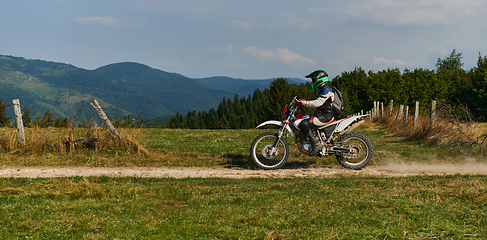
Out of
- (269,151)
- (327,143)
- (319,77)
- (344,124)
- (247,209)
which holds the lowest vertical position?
(247,209)

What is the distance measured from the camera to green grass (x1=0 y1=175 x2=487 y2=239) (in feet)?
15.3

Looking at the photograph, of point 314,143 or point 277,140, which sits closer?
point 314,143

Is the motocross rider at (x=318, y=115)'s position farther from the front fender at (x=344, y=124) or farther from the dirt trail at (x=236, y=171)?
the dirt trail at (x=236, y=171)

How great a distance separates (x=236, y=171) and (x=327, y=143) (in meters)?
2.95

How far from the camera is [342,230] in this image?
4.70 meters

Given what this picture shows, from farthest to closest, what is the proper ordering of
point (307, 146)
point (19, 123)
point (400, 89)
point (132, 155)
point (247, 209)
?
point (400, 89) < point (19, 123) < point (132, 155) < point (307, 146) < point (247, 209)

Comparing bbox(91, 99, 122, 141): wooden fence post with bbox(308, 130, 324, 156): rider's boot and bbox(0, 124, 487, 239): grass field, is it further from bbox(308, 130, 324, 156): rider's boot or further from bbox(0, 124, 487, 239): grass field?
bbox(308, 130, 324, 156): rider's boot

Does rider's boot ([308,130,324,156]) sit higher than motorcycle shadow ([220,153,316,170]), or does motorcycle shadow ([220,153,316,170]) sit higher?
rider's boot ([308,130,324,156])

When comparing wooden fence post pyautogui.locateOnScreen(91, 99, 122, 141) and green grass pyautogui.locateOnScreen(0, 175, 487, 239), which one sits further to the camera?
wooden fence post pyautogui.locateOnScreen(91, 99, 122, 141)

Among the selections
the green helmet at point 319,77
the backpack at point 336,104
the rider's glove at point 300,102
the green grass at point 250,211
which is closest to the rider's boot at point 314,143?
the rider's glove at point 300,102

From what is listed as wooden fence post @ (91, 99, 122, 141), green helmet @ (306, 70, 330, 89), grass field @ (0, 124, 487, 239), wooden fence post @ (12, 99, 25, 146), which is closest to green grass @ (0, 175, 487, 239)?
grass field @ (0, 124, 487, 239)

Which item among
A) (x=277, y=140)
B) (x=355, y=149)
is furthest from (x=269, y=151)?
(x=355, y=149)

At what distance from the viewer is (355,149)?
10781 mm

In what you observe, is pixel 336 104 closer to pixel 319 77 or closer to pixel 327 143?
pixel 319 77
